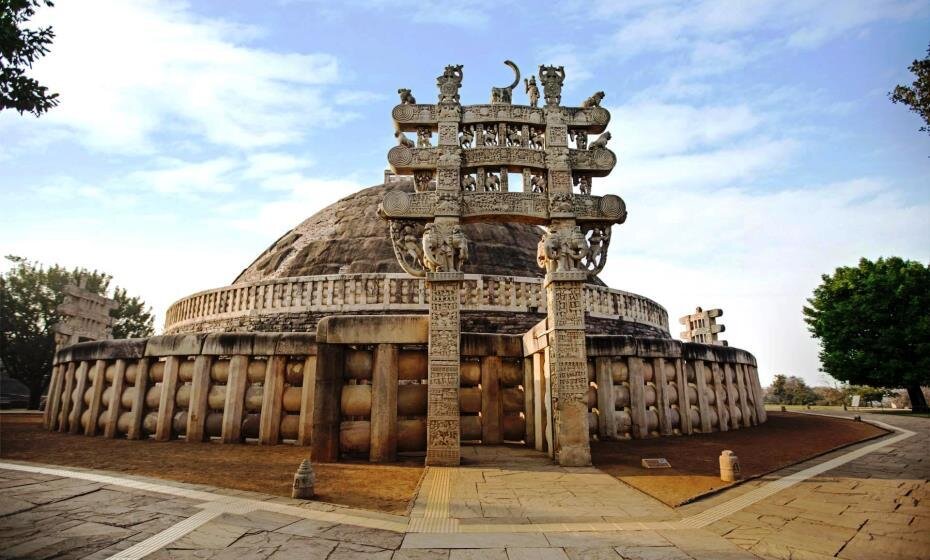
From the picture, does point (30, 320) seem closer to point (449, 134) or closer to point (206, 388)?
point (206, 388)

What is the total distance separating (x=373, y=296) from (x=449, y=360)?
7720mm

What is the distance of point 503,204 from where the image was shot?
832 centimetres

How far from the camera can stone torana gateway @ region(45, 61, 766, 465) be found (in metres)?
7.50

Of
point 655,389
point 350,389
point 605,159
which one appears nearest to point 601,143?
point 605,159

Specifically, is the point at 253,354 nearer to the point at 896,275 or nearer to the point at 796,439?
the point at 796,439

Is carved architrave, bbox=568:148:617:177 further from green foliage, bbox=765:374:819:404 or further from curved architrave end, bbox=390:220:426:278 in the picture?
green foliage, bbox=765:374:819:404

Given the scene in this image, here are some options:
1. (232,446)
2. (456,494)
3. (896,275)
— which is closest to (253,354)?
(232,446)

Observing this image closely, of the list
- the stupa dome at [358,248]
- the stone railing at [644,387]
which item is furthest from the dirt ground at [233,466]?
the stupa dome at [358,248]

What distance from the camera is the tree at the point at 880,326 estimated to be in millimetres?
20453

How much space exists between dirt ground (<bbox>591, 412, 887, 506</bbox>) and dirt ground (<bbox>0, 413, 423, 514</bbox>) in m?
2.95

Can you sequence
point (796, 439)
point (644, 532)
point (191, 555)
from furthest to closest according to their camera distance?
point (796, 439) < point (644, 532) < point (191, 555)

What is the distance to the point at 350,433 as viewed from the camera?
7.41 meters

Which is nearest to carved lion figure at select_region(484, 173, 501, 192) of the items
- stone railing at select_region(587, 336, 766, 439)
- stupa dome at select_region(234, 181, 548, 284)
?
stone railing at select_region(587, 336, 766, 439)

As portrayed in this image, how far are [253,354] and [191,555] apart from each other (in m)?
5.92
